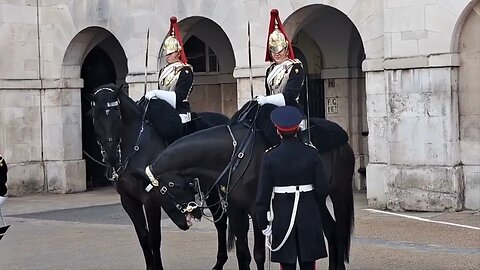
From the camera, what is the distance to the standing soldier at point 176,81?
30.6 ft

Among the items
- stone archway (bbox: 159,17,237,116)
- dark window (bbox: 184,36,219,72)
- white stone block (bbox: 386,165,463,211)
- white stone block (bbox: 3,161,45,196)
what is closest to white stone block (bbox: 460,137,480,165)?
white stone block (bbox: 386,165,463,211)

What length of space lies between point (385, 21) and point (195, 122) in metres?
5.22

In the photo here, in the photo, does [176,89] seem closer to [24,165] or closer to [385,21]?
[385,21]

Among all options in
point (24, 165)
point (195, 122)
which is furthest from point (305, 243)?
point (24, 165)

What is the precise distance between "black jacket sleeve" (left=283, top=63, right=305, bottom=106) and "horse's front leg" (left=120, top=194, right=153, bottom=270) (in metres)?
1.87

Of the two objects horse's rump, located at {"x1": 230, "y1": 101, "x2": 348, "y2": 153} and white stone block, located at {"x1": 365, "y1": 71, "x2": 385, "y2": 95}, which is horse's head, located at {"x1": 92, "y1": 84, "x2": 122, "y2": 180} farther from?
white stone block, located at {"x1": 365, "y1": 71, "x2": 385, "y2": 95}

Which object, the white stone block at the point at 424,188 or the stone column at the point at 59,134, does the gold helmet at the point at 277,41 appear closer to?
the white stone block at the point at 424,188

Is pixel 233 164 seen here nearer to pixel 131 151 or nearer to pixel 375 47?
pixel 131 151

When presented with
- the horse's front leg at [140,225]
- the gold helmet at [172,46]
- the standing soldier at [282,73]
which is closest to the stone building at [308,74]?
the gold helmet at [172,46]

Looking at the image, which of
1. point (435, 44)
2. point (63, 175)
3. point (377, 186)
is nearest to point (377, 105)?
point (377, 186)

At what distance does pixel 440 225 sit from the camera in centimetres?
1214

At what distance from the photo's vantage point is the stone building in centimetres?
1323

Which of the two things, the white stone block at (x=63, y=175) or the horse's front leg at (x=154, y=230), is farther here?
the white stone block at (x=63, y=175)

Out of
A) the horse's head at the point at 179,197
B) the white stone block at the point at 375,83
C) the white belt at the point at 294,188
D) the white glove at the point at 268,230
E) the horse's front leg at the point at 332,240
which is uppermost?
the white stone block at the point at 375,83
